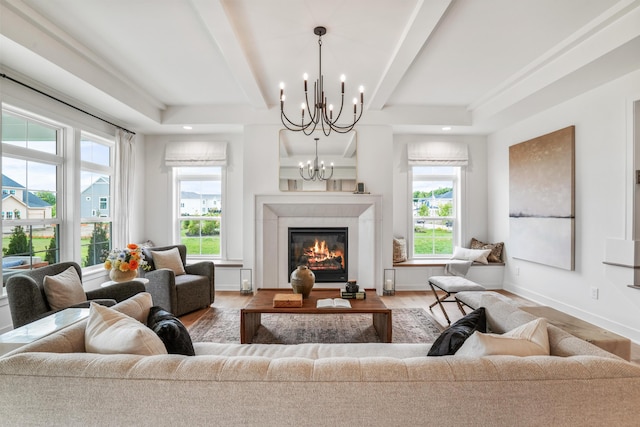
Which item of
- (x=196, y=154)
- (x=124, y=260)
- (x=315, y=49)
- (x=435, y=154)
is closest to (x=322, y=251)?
(x=435, y=154)

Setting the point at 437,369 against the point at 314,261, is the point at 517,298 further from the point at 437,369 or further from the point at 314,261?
the point at 437,369

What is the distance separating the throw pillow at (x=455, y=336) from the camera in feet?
4.75

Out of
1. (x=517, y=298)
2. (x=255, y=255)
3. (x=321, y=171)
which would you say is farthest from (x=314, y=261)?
(x=517, y=298)

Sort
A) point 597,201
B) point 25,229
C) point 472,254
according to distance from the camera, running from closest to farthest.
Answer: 1. point 25,229
2. point 597,201
3. point 472,254

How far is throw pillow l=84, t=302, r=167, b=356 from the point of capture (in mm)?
1206

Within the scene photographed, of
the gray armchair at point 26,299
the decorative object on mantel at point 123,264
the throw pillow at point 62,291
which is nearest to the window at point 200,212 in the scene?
the decorative object on mantel at point 123,264

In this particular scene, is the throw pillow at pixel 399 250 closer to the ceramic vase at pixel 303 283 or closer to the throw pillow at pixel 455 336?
the ceramic vase at pixel 303 283

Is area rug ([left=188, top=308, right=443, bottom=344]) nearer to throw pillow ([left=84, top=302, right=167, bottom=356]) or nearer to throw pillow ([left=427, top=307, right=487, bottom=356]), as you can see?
throw pillow ([left=427, top=307, right=487, bottom=356])

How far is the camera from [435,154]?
511cm

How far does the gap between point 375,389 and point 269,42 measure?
278 centimetres

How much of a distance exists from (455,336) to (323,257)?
340 centimetres

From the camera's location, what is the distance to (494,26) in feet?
8.38

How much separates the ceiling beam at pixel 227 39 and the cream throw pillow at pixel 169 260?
2.20m

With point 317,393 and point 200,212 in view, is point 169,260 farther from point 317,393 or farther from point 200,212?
point 317,393
